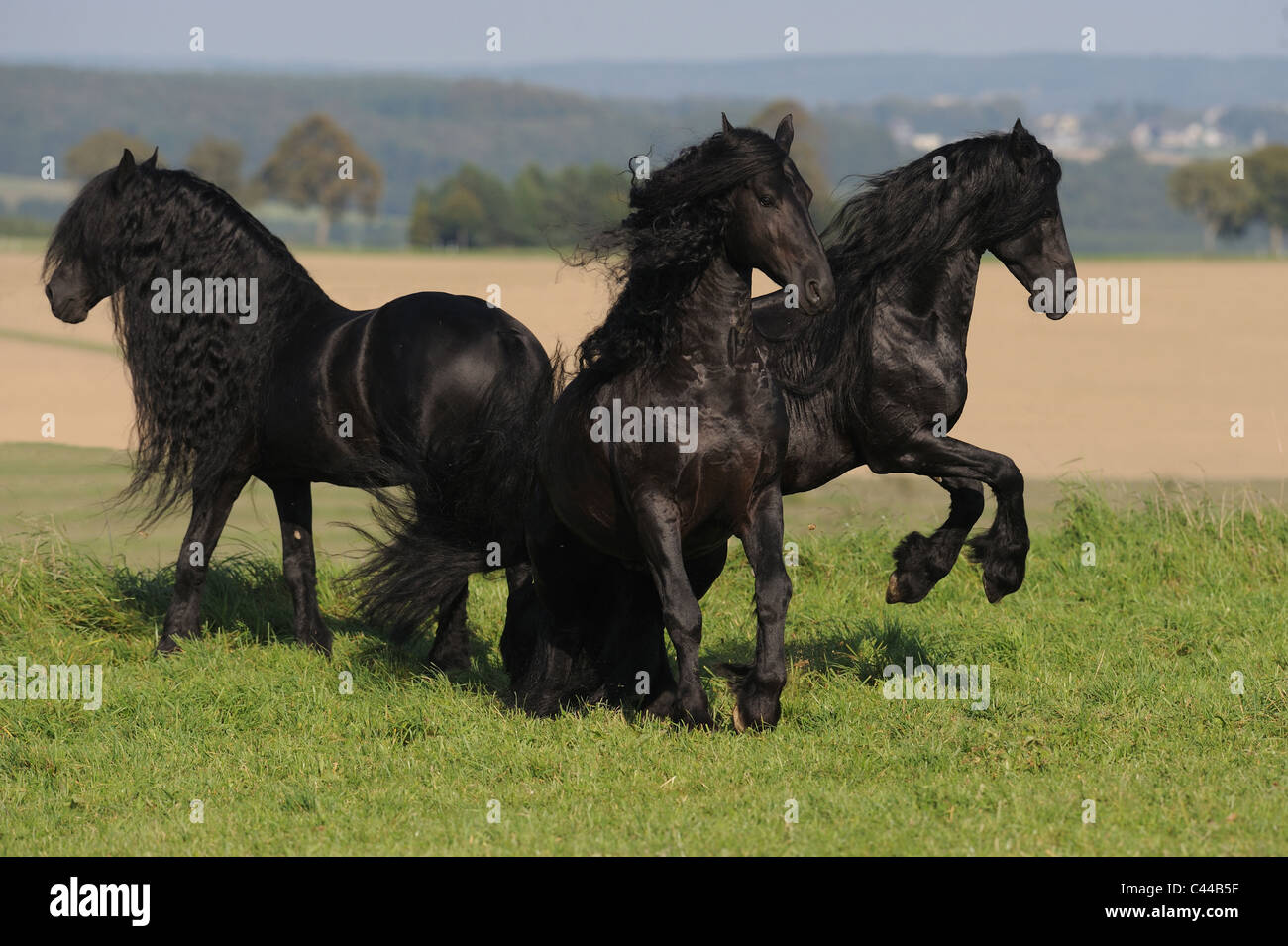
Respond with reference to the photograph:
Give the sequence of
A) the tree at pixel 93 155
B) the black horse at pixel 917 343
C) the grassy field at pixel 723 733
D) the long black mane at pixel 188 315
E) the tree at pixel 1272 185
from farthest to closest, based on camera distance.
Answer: the tree at pixel 93 155, the tree at pixel 1272 185, the long black mane at pixel 188 315, the black horse at pixel 917 343, the grassy field at pixel 723 733

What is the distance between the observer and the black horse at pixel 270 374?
7.91 m

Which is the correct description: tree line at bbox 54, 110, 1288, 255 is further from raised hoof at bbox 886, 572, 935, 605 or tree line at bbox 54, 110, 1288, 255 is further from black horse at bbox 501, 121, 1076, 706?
raised hoof at bbox 886, 572, 935, 605

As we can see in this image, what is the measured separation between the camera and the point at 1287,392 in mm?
27156

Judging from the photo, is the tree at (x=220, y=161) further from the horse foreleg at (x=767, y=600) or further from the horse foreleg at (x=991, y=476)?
the horse foreleg at (x=767, y=600)

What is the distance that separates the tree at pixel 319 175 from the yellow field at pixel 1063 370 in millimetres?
83861

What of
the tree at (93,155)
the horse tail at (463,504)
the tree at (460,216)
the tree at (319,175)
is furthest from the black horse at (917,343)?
the tree at (93,155)

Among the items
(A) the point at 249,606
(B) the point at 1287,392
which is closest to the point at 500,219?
(B) the point at 1287,392

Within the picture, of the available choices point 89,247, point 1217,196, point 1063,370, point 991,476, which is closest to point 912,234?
point 991,476

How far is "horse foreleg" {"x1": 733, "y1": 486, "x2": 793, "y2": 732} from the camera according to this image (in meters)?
6.01

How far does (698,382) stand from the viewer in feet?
19.6

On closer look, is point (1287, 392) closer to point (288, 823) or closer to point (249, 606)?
point (249, 606)

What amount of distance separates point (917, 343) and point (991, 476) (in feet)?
2.17

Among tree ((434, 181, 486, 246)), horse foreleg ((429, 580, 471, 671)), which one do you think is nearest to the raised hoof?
horse foreleg ((429, 580, 471, 671))

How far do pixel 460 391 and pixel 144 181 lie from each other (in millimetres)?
2111
